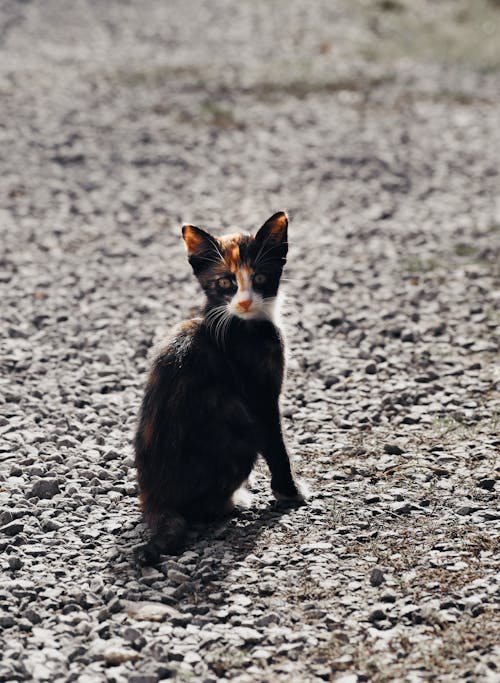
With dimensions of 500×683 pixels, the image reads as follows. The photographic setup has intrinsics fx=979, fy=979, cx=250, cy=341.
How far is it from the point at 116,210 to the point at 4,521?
30.9 feet

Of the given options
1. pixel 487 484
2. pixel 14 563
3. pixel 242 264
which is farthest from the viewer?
pixel 487 484

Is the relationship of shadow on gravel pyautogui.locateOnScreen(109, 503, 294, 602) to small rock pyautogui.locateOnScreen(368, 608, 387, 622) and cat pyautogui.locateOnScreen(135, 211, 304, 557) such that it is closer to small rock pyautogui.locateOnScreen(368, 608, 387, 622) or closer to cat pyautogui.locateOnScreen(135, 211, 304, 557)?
cat pyautogui.locateOnScreen(135, 211, 304, 557)

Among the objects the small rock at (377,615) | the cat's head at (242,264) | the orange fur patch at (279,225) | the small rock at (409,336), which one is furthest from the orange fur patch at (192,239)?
the small rock at (409,336)

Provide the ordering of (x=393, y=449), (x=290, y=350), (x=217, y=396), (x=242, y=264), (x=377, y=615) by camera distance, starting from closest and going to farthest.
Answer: (x=377, y=615), (x=217, y=396), (x=242, y=264), (x=393, y=449), (x=290, y=350)

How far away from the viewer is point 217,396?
268 inches

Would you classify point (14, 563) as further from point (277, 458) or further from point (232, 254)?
point (232, 254)

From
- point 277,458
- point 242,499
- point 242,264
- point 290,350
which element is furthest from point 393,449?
point 290,350

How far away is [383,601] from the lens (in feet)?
20.0

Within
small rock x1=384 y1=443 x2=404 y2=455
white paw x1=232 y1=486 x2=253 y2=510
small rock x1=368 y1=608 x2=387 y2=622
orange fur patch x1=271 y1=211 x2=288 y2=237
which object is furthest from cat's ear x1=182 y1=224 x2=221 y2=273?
small rock x1=368 y1=608 x2=387 y2=622

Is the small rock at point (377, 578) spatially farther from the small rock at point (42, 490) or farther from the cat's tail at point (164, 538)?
the small rock at point (42, 490)

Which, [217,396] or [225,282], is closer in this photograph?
[217,396]

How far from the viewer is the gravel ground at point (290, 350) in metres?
5.85

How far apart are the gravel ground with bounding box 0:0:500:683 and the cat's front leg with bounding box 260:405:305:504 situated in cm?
21

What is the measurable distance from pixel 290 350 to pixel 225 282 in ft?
11.4
